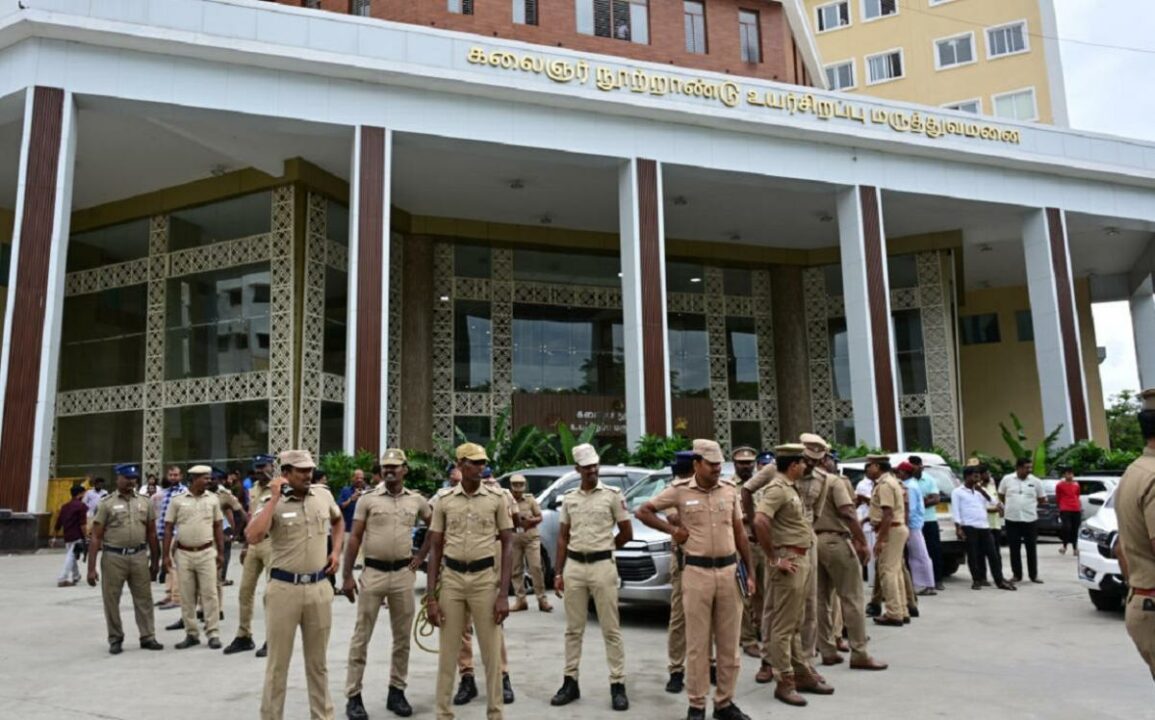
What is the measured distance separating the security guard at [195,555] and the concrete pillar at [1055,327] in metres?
24.0

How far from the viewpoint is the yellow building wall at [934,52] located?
3528cm

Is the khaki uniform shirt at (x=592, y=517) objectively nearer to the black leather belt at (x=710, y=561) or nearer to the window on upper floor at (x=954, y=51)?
the black leather belt at (x=710, y=561)

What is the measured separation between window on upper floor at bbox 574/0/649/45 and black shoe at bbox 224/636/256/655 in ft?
68.1

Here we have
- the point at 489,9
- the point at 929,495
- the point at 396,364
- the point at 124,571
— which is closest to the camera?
the point at 124,571

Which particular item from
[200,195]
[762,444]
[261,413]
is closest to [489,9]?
[200,195]

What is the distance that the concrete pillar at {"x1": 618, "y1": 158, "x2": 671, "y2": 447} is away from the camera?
21.3 m

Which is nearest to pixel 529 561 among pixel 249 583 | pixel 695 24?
pixel 249 583

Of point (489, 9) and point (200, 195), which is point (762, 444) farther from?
point (200, 195)

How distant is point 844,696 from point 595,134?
17677 millimetres

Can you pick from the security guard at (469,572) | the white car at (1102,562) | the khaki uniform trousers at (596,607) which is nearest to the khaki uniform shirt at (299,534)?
the security guard at (469,572)

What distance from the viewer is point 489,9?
23875mm

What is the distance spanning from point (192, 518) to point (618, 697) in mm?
5054

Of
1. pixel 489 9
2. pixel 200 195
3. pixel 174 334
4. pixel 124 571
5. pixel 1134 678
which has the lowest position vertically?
pixel 1134 678

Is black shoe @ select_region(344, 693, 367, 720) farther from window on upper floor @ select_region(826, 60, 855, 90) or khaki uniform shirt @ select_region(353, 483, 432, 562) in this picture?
window on upper floor @ select_region(826, 60, 855, 90)
